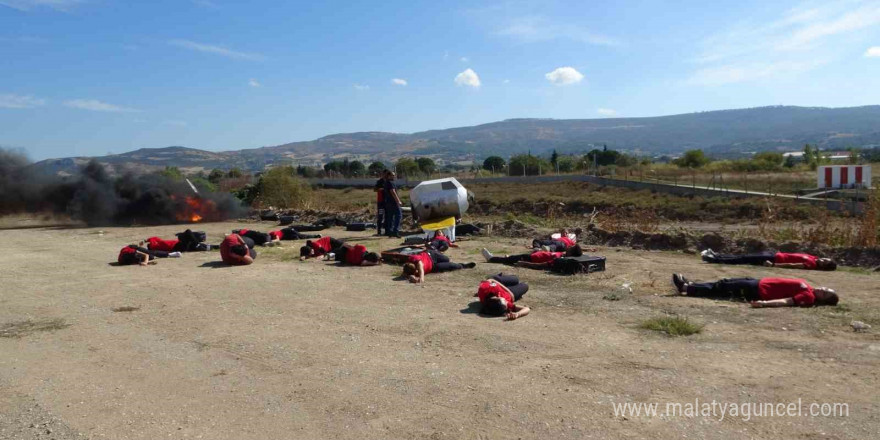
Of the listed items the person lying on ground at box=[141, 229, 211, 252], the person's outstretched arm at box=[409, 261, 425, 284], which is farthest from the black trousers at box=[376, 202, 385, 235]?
the person's outstretched arm at box=[409, 261, 425, 284]

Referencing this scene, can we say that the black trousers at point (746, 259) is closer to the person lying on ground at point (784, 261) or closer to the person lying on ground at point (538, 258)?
the person lying on ground at point (784, 261)

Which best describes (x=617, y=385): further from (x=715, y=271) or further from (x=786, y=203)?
(x=786, y=203)

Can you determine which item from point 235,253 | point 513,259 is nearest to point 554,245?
point 513,259

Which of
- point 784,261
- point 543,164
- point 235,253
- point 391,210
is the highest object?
point 543,164

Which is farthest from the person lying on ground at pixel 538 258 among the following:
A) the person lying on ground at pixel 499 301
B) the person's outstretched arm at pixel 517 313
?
the person's outstretched arm at pixel 517 313

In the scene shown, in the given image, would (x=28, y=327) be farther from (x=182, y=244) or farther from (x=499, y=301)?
(x=182, y=244)

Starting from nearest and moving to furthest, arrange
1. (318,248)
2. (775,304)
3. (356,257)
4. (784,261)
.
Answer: (775,304), (784,261), (356,257), (318,248)

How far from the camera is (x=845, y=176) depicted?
34.0 metres

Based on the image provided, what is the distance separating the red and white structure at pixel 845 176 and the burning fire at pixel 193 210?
3060 centimetres

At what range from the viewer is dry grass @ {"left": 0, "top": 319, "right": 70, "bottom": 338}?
28.0ft

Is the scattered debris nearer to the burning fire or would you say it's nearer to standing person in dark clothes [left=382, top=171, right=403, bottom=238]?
standing person in dark clothes [left=382, top=171, right=403, bottom=238]

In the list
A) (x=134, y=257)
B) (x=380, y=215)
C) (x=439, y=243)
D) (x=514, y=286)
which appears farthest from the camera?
(x=380, y=215)

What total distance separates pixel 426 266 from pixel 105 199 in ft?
68.5

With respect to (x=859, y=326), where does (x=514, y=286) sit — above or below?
above
